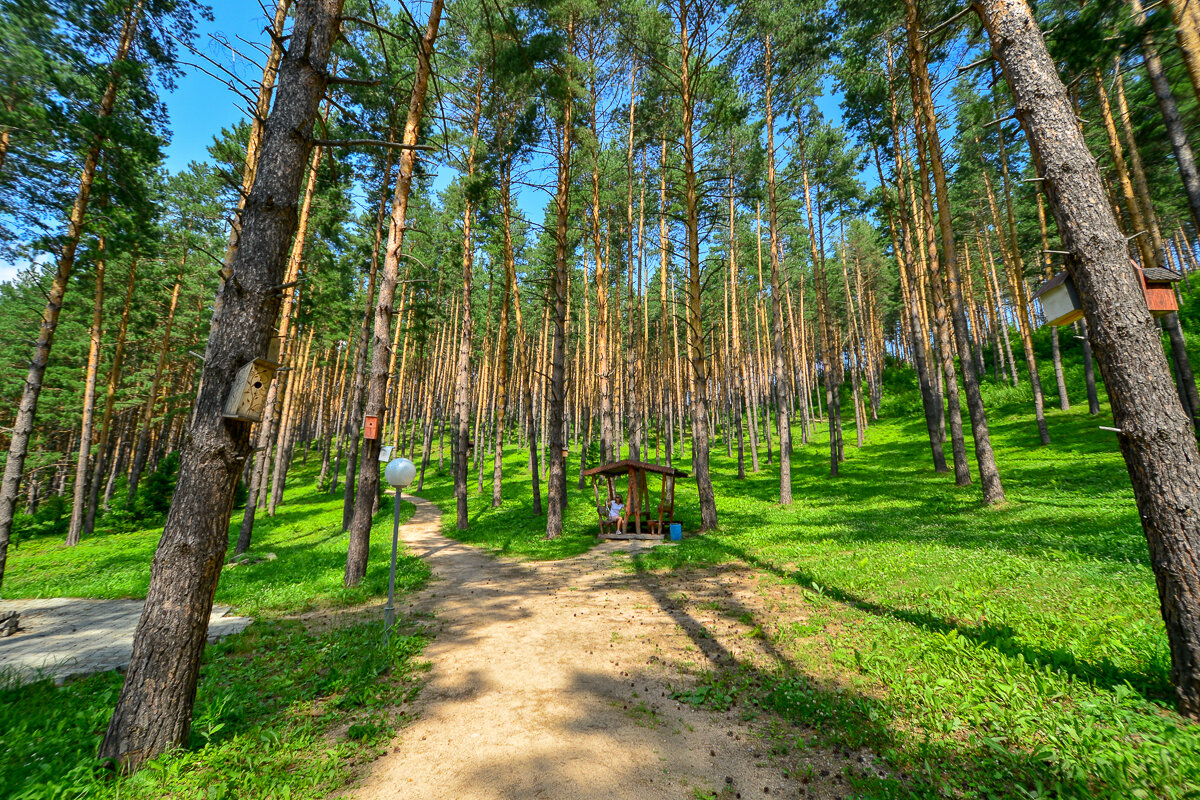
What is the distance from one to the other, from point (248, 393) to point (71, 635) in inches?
279

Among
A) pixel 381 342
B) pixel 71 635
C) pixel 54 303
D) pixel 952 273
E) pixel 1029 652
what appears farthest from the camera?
pixel 952 273

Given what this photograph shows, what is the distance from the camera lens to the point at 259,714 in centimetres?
422

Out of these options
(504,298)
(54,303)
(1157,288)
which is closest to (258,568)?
(54,303)

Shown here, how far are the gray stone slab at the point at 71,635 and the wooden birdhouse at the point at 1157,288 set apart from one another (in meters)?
11.4

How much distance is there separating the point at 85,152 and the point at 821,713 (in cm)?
1742

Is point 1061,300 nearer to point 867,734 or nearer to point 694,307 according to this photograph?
point 867,734

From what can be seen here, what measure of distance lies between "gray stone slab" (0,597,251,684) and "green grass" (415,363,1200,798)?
7196 millimetres

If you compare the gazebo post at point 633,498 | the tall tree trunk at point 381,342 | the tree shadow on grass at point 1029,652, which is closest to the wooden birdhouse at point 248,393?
the tall tree trunk at point 381,342

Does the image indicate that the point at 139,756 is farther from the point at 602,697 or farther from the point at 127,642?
the point at 127,642

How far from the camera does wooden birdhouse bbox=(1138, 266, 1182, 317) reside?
3979mm

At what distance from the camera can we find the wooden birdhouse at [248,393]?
11.4 ft

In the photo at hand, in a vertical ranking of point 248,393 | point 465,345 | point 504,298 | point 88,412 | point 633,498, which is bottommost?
point 633,498

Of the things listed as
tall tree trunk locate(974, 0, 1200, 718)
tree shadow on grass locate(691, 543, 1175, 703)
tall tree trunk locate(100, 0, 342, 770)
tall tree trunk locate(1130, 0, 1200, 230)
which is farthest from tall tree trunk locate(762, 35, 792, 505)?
tall tree trunk locate(100, 0, 342, 770)

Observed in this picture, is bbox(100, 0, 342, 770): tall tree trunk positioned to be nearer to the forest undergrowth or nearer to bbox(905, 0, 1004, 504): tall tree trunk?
the forest undergrowth
